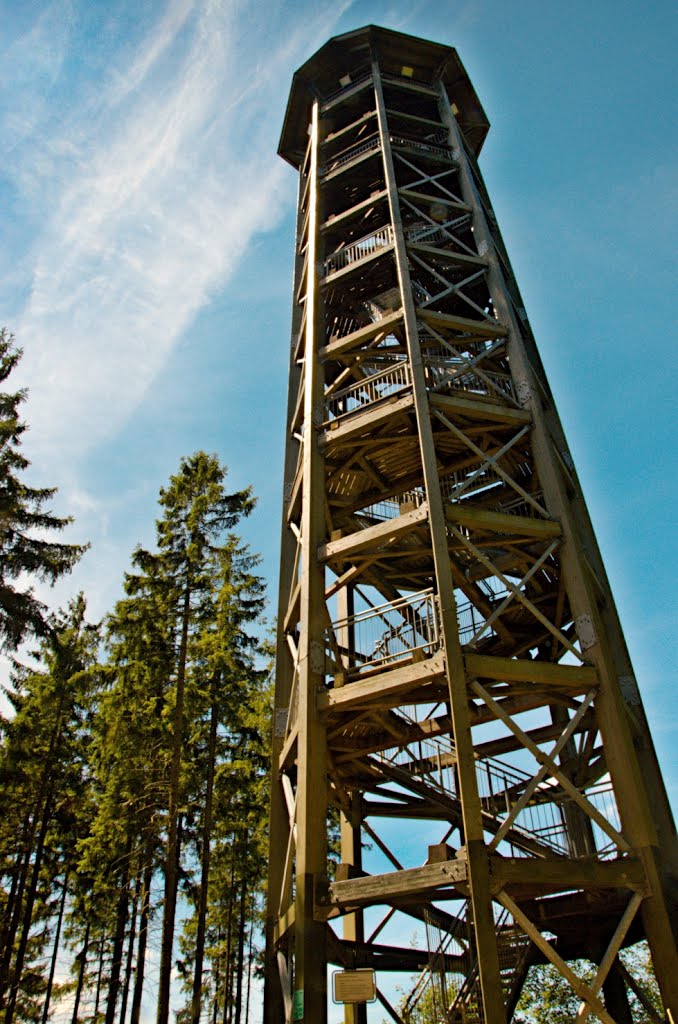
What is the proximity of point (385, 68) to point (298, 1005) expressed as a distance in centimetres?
2287

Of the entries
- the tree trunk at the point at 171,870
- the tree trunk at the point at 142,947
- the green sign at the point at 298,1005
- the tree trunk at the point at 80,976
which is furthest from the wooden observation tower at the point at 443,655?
the tree trunk at the point at 80,976

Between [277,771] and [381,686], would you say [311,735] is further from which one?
[277,771]

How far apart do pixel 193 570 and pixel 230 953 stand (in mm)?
13446

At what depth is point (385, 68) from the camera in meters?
21.7

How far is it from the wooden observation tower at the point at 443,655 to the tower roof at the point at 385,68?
2.76 metres

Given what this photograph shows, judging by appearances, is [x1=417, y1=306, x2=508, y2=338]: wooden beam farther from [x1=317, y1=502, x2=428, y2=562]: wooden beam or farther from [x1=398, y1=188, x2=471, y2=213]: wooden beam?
[x1=317, y1=502, x2=428, y2=562]: wooden beam

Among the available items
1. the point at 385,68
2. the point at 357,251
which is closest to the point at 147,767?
the point at 357,251

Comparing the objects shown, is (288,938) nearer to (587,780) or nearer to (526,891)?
(526,891)

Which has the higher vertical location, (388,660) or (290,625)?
(290,625)

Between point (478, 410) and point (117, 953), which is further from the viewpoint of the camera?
Answer: point (117, 953)

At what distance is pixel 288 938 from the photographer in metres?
10.2

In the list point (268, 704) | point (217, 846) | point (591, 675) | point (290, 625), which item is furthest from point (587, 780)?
point (217, 846)

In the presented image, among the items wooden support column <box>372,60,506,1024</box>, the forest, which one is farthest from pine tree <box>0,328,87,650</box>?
wooden support column <box>372,60,506,1024</box>

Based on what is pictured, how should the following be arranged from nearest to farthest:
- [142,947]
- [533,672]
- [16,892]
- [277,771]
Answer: [533,672] < [277,771] < [142,947] < [16,892]
